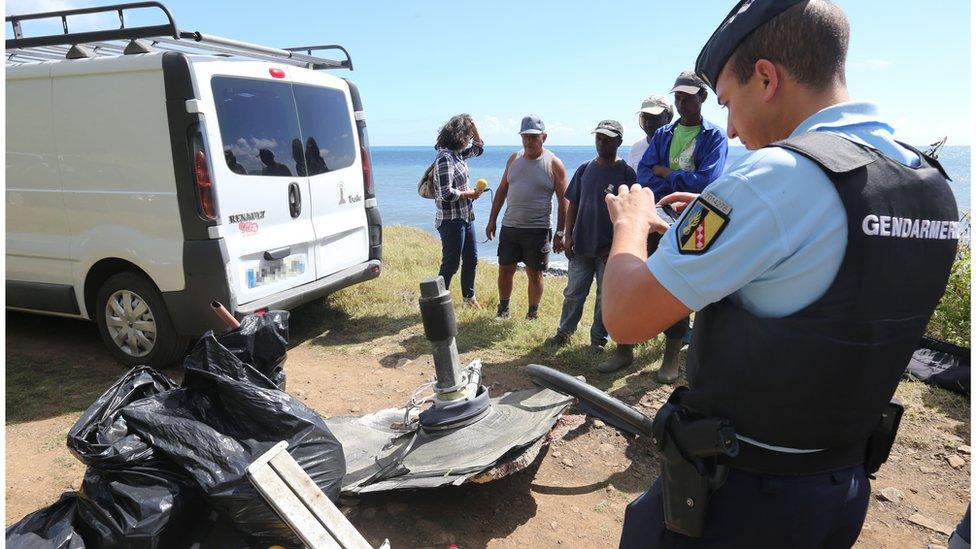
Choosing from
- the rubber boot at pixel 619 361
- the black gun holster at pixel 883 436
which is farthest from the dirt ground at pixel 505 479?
the black gun holster at pixel 883 436

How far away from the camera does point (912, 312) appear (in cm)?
115

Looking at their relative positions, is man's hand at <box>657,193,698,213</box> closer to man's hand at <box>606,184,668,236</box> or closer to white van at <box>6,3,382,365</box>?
man's hand at <box>606,184,668,236</box>

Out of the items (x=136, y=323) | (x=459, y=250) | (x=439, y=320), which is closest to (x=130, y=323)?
(x=136, y=323)

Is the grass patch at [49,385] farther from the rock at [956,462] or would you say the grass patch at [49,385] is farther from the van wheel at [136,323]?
the rock at [956,462]

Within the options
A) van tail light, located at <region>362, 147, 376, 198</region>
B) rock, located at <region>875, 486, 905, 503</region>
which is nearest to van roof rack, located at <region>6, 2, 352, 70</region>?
van tail light, located at <region>362, 147, 376, 198</region>

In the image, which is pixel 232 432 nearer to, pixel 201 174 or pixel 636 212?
pixel 636 212

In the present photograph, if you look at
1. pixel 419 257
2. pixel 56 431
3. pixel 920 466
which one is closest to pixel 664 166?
pixel 920 466

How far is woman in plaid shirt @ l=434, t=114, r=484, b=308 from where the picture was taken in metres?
5.76

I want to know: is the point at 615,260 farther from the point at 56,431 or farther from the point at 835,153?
the point at 56,431

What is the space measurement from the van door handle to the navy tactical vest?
394 cm

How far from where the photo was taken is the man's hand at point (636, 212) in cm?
137

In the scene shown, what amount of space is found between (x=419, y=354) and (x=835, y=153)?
13.7ft

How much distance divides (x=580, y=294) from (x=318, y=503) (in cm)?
322

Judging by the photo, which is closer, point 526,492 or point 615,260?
point 615,260
